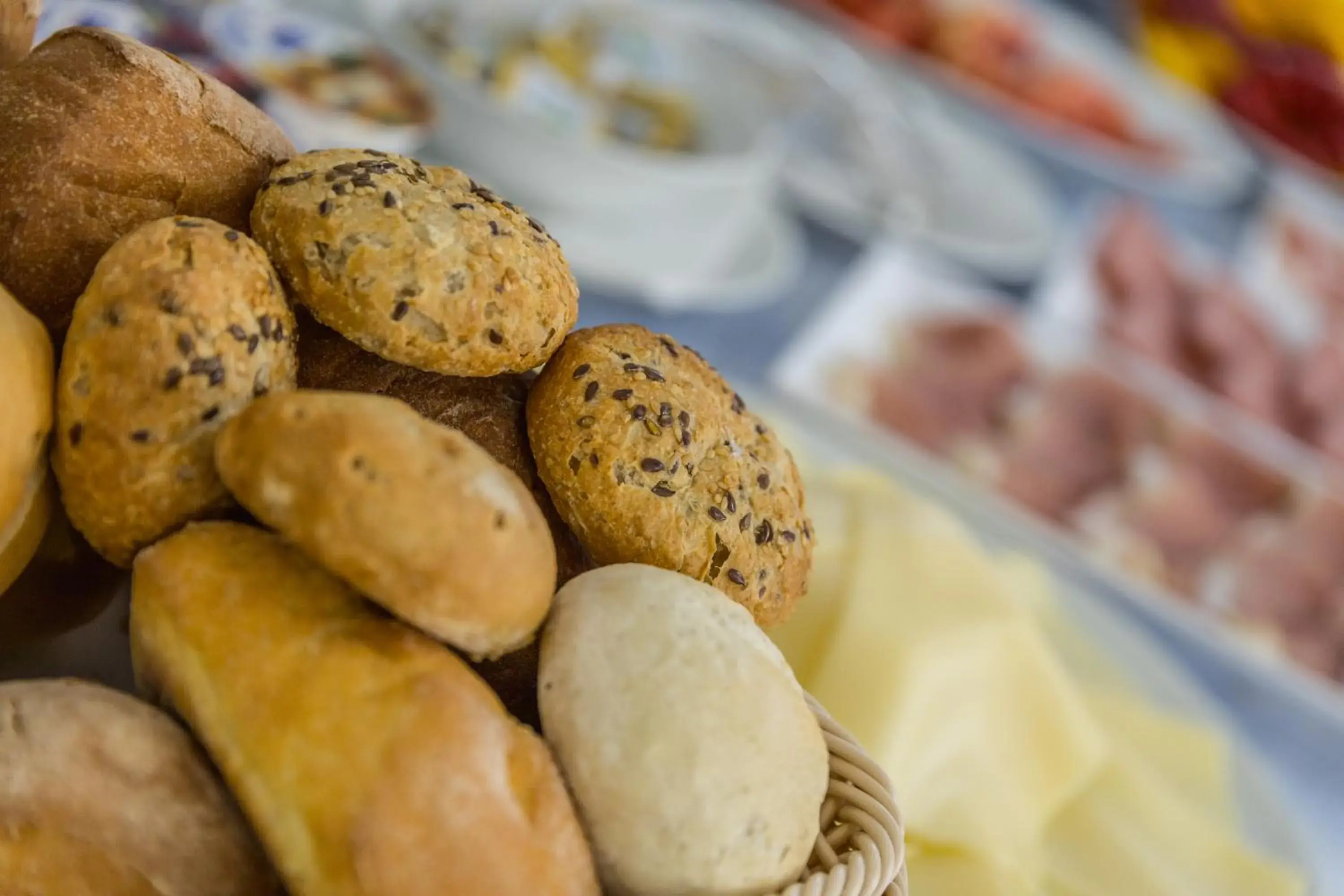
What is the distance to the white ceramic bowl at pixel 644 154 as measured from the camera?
1.20 meters

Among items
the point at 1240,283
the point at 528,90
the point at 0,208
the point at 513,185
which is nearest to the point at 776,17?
the point at 528,90

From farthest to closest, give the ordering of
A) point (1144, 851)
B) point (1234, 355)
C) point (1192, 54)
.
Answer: point (1192, 54) < point (1234, 355) < point (1144, 851)

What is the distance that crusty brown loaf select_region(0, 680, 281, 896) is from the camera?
367mm

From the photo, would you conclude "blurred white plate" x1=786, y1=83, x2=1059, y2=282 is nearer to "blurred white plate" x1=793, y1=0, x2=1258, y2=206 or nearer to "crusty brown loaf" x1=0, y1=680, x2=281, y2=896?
"blurred white plate" x1=793, y1=0, x2=1258, y2=206

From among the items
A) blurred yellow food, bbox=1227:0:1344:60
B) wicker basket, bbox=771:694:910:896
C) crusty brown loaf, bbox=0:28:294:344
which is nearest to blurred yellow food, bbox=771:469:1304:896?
wicker basket, bbox=771:694:910:896

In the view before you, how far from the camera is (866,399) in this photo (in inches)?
53.6

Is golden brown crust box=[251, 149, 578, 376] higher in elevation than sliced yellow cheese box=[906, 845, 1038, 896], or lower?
higher

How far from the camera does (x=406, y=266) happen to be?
0.43 m

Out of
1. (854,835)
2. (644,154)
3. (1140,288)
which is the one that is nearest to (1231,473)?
(1140,288)

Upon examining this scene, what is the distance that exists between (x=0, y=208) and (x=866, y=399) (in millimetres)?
1060

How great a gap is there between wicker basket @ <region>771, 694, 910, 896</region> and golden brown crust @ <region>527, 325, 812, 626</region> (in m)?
0.08

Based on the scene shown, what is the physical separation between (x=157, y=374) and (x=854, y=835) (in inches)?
13.2

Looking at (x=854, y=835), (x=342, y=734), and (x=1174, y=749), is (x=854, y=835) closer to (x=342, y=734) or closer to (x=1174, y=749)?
(x=342, y=734)

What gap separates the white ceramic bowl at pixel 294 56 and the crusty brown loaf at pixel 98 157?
46 cm
